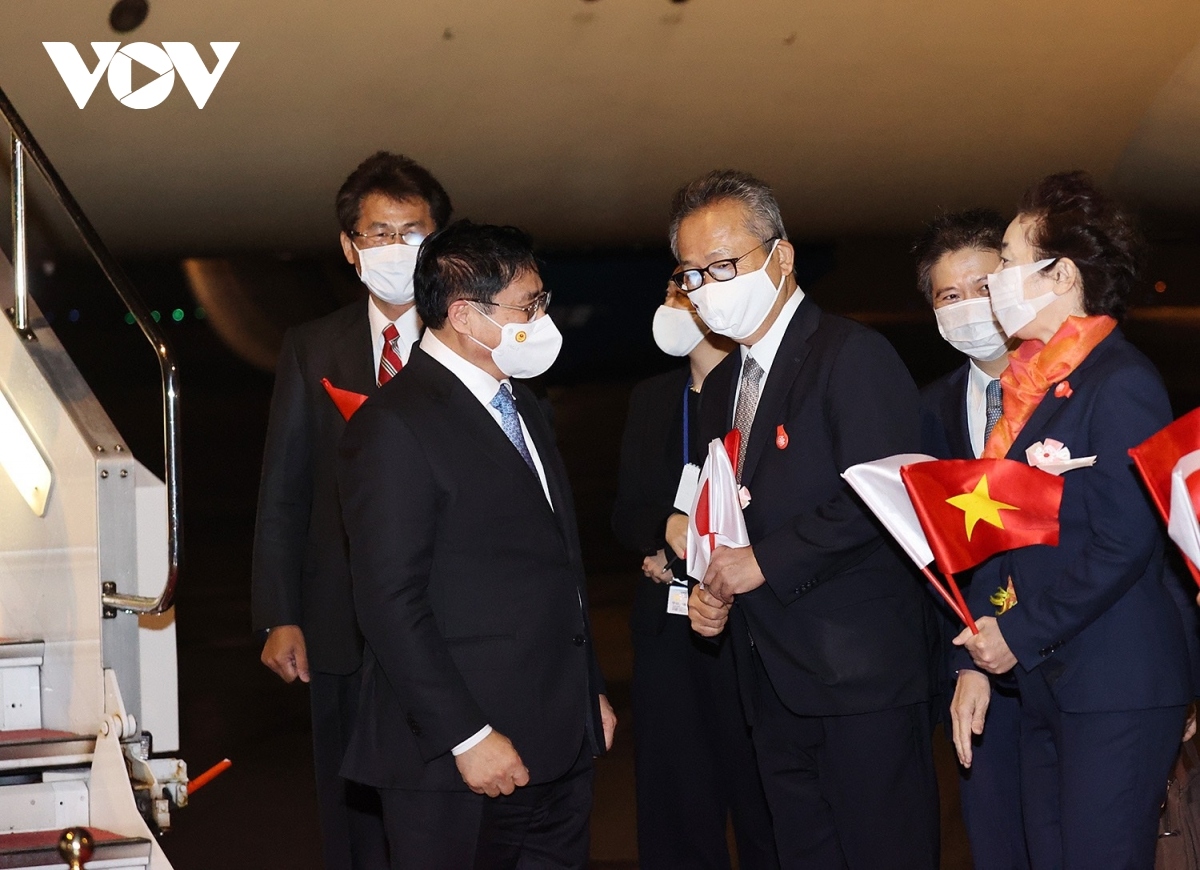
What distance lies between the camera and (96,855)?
248 centimetres

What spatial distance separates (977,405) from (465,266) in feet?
3.27

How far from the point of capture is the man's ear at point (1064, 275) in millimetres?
2135

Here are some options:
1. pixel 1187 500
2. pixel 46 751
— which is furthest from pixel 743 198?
pixel 46 751

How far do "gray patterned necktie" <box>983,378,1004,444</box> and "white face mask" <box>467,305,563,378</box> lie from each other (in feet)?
2.67

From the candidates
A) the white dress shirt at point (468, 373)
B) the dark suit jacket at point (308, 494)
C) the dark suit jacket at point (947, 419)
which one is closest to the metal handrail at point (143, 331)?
the dark suit jacket at point (308, 494)

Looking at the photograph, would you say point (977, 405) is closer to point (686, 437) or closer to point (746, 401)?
point (746, 401)

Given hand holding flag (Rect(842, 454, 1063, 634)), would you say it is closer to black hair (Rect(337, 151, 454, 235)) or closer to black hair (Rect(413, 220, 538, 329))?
black hair (Rect(413, 220, 538, 329))

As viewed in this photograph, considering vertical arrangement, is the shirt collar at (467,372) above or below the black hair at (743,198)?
below

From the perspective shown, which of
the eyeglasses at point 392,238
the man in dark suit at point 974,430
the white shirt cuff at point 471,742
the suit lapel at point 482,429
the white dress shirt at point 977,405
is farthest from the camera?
the eyeglasses at point 392,238

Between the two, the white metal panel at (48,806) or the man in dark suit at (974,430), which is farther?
the white metal panel at (48,806)

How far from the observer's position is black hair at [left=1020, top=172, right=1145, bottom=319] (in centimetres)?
212

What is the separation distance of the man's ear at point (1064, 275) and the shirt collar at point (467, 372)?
88cm

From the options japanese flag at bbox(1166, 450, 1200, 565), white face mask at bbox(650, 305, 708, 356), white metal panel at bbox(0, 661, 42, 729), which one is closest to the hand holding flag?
japanese flag at bbox(1166, 450, 1200, 565)

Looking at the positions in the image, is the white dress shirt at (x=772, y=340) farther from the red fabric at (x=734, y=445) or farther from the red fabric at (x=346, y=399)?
the red fabric at (x=346, y=399)
